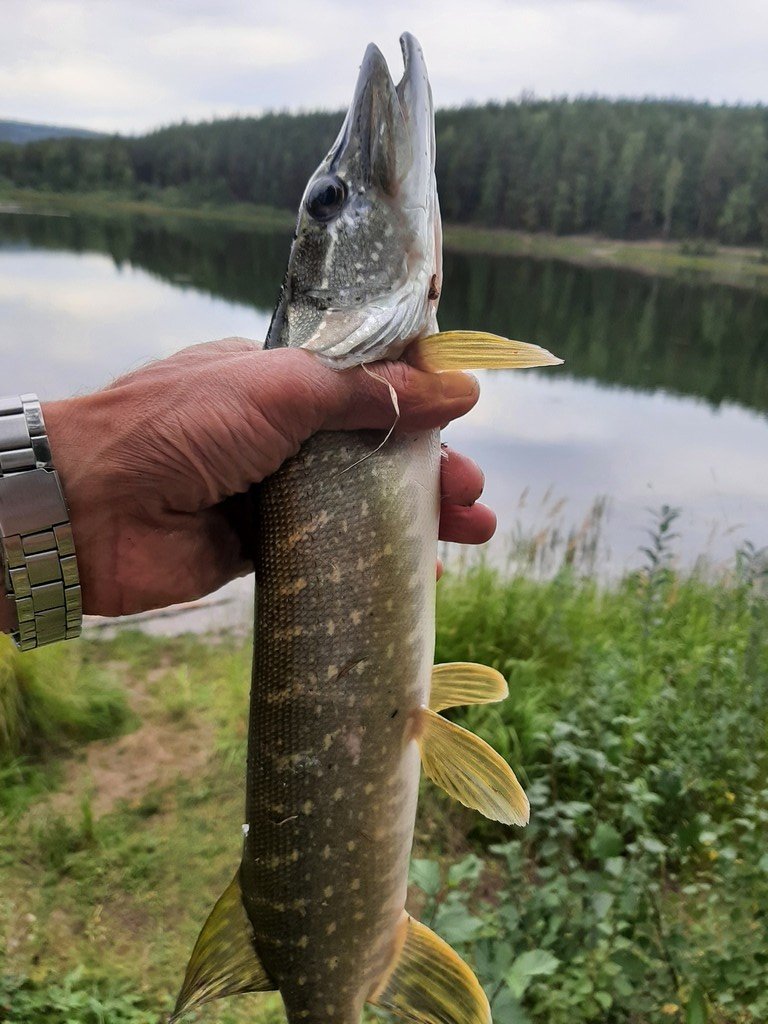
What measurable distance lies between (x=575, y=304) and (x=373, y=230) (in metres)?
30.8

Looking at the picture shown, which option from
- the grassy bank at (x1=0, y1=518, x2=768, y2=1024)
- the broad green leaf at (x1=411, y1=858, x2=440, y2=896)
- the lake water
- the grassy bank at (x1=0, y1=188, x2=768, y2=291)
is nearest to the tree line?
the grassy bank at (x1=0, y1=188, x2=768, y2=291)

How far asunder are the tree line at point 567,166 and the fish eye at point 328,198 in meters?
41.0

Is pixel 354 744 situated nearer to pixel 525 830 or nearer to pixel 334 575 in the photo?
pixel 334 575

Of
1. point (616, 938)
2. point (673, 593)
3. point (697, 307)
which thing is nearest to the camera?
point (616, 938)

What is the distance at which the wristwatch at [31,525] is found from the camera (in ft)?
6.03

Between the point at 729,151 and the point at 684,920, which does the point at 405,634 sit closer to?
the point at 684,920

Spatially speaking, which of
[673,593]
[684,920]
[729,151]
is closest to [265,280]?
[673,593]

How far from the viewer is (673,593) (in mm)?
5496

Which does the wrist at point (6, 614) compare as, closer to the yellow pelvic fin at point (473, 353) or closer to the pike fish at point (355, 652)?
the pike fish at point (355, 652)

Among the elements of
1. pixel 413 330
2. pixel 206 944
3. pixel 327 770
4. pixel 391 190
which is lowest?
pixel 206 944

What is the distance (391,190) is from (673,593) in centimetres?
431

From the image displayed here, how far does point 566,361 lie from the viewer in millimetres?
18328

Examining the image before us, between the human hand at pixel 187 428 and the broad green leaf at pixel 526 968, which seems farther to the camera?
the broad green leaf at pixel 526 968

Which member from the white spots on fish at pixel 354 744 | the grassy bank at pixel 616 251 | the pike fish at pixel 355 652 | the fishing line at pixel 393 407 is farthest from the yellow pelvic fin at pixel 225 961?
the grassy bank at pixel 616 251
